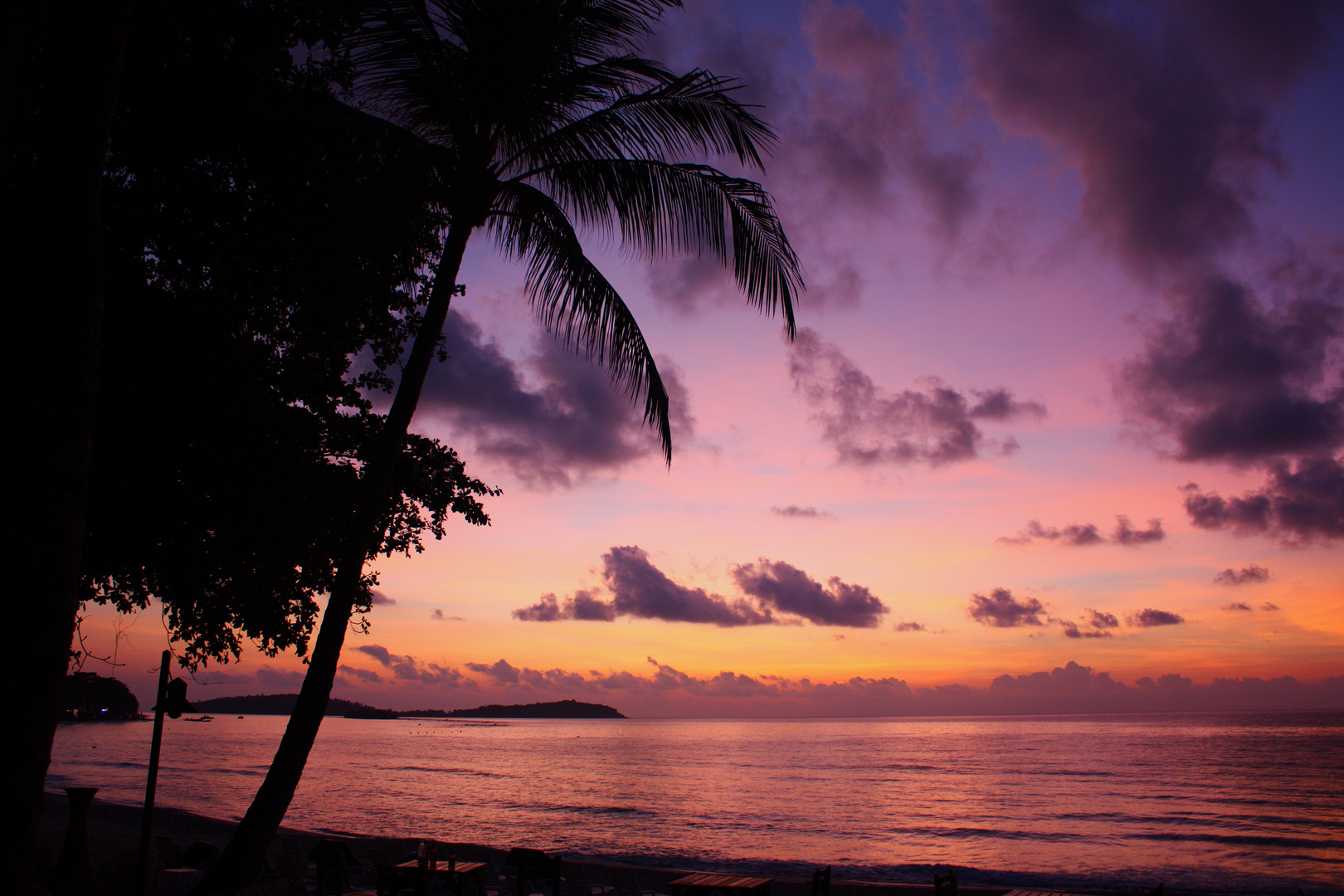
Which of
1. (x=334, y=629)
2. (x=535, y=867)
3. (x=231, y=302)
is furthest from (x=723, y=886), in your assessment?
(x=231, y=302)

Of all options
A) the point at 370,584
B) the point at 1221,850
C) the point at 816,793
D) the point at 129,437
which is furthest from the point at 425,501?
the point at 816,793

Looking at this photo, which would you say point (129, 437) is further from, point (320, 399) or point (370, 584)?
point (370, 584)

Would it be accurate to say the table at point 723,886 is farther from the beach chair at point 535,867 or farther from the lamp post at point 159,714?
the lamp post at point 159,714

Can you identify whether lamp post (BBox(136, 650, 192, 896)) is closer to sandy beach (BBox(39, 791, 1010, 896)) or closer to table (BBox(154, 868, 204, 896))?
table (BBox(154, 868, 204, 896))

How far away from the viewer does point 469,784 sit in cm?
5047

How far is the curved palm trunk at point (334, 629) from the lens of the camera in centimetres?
621

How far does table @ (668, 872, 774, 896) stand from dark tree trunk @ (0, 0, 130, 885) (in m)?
7.81

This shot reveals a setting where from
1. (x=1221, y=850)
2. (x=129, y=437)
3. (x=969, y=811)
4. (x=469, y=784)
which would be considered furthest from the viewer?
(x=469, y=784)

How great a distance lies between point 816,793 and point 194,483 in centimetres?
4320

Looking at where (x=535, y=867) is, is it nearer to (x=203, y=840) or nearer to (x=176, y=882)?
(x=176, y=882)

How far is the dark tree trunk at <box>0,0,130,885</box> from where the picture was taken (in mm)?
2951

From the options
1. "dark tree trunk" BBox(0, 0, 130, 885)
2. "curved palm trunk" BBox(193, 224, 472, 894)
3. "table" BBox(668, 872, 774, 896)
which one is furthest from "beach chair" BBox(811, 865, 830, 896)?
"dark tree trunk" BBox(0, 0, 130, 885)

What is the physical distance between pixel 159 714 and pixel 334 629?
5.46ft

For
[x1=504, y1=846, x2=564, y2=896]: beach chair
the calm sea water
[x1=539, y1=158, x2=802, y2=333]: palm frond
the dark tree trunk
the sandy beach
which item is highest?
[x1=539, y1=158, x2=802, y2=333]: palm frond
